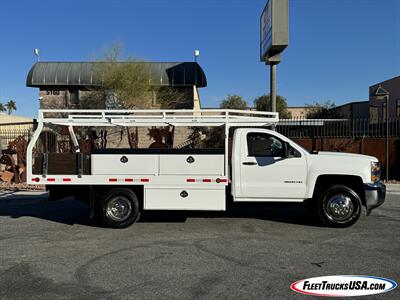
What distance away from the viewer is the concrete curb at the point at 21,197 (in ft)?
38.4

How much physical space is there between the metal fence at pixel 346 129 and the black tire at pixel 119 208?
429 inches

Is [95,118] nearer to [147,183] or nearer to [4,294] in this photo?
[147,183]

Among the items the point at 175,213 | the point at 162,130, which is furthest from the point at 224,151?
the point at 162,130

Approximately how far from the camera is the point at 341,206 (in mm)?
7961

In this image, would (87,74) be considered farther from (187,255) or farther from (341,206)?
(187,255)

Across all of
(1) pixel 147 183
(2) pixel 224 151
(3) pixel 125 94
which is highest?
(3) pixel 125 94

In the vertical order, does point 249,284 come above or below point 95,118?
below

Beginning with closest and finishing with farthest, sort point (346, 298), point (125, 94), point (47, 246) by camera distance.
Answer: point (346, 298) → point (47, 246) → point (125, 94)

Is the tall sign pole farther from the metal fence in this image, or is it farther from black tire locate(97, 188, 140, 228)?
black tire locate(97, 188, 140, 228)

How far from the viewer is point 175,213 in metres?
9.60

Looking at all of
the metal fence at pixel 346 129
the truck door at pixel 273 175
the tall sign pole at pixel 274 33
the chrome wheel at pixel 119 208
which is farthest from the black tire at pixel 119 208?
the metal fence at pixel 346 129

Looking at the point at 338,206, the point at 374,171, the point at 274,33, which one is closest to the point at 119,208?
the point at 338,206

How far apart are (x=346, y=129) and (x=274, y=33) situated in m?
6.12

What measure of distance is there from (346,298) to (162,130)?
13.9 m
